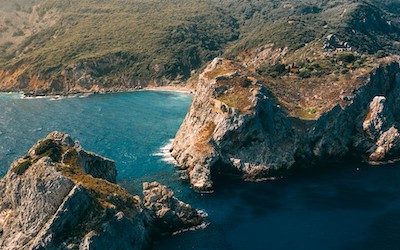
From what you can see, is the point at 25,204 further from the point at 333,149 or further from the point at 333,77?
the point at 333,77

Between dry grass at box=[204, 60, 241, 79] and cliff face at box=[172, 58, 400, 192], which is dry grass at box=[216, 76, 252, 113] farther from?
dry grass at box=[204, 60, 241, 79]

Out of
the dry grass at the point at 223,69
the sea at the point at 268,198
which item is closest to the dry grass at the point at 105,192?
the sea at the point at 268,198

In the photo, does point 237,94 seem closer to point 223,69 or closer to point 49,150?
point 223,69

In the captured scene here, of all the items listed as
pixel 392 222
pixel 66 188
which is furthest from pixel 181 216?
pixel 392 222

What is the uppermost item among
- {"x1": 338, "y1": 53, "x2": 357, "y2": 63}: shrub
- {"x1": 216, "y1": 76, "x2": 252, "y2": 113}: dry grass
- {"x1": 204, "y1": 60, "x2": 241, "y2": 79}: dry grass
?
{"x1": 338, "y1": 53, "x2": 357, "y2": 63}: shrub

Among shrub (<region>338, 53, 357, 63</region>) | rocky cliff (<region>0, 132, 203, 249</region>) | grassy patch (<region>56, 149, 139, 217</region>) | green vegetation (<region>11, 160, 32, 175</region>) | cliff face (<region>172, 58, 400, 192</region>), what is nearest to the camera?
rocky cliff (<region>0, 132, 203, 249</region>)

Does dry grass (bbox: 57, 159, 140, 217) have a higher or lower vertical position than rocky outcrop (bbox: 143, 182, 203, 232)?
higher

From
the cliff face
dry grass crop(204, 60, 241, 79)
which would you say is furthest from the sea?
dry grass crop(204, 60, 241, 79)
